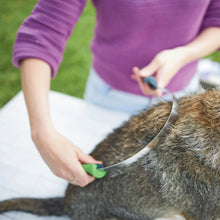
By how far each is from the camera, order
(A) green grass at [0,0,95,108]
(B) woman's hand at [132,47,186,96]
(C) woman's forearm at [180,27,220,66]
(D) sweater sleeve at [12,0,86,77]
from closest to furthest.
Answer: (D) sweater sleeve at [12,0,86,77], (B) woman's hand at [132,47,186,96], (C) woman's forearm at [180,27,220,66], (A) green grass at [0,0,95,108]

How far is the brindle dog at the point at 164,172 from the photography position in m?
0.89

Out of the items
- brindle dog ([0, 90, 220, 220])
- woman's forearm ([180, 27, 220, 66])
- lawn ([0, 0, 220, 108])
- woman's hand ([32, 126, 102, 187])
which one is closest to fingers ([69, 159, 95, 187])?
woman's hand ([32, 126, 102, 187])

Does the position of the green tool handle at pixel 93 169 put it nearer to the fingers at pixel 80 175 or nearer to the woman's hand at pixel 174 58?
the fingers at pixel 80 175

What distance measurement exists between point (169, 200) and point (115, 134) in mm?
342

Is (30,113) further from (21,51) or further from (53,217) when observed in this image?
(53,217)

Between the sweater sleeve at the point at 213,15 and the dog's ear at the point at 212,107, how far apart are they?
1.88 feet

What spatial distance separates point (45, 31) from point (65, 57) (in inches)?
101

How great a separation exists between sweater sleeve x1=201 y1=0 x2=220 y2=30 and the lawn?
191cm

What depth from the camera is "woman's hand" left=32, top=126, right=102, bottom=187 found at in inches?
33.1

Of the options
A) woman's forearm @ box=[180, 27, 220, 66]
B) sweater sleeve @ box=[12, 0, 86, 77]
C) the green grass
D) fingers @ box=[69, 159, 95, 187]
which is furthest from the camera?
the green grass

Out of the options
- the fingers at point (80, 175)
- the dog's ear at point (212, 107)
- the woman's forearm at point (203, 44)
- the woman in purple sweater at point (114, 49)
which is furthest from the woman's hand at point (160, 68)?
the fingers at point (80, 175)

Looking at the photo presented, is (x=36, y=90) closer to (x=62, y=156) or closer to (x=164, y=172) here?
(x=62, y=156)

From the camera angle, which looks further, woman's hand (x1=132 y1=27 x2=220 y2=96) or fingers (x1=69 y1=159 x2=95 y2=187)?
woman's hand (x1=132 y1=27 x2=220 y2=96)

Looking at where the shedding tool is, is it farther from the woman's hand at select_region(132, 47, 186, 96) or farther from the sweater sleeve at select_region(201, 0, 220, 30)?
the sweater sleeve at select_region(201, 0, 220, 30)
